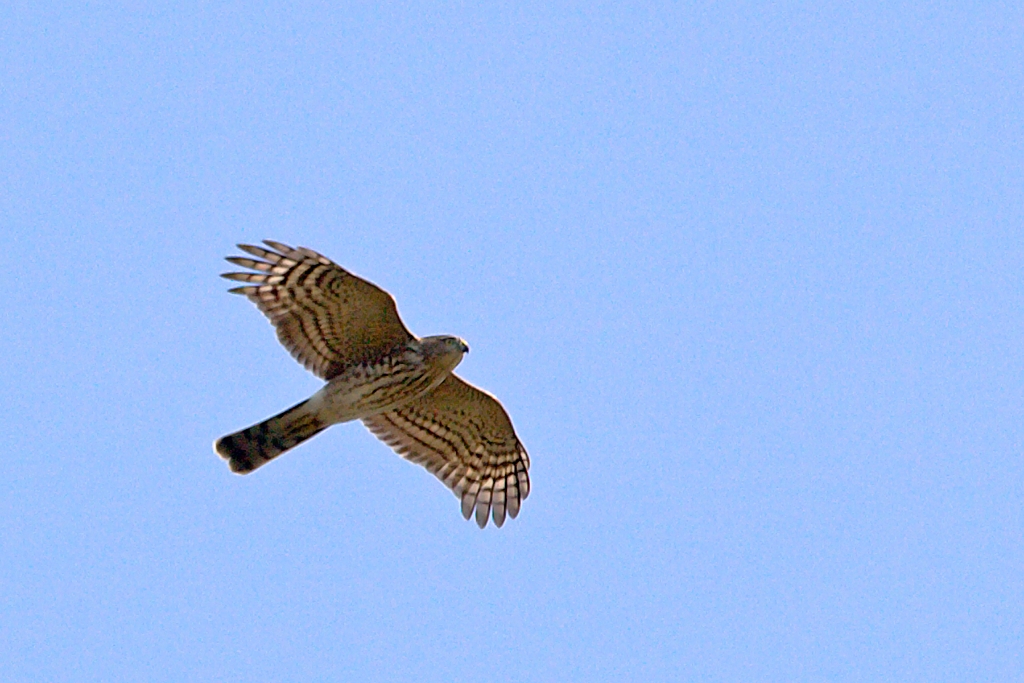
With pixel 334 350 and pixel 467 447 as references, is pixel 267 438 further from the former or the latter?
pixel 467 447

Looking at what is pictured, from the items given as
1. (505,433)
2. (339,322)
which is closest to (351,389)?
(339,322)

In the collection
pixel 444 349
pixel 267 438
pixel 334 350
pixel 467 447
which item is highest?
pixel 467 447

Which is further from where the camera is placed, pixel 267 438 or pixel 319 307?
pixel 267 438

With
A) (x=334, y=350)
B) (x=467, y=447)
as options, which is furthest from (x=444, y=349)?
(x=467, y=447)

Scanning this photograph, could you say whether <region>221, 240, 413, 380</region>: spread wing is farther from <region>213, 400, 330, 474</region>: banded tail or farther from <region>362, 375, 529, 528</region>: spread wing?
<region>362, 375, 529, 528</region>: spread wing

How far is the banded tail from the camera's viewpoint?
15930 mm

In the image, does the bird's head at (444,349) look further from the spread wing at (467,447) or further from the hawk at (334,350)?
the spread wing at (467,447)

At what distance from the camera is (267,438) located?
16000mm

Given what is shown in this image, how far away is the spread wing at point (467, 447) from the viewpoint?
669 inches

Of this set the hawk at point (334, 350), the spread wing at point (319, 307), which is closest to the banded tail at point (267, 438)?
the hawk at point (334, 350)

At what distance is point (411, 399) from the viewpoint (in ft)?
53.4

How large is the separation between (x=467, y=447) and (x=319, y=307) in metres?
2.39

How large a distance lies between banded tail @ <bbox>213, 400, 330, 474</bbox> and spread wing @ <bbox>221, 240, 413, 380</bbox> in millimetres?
441

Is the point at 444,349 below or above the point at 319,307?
above
